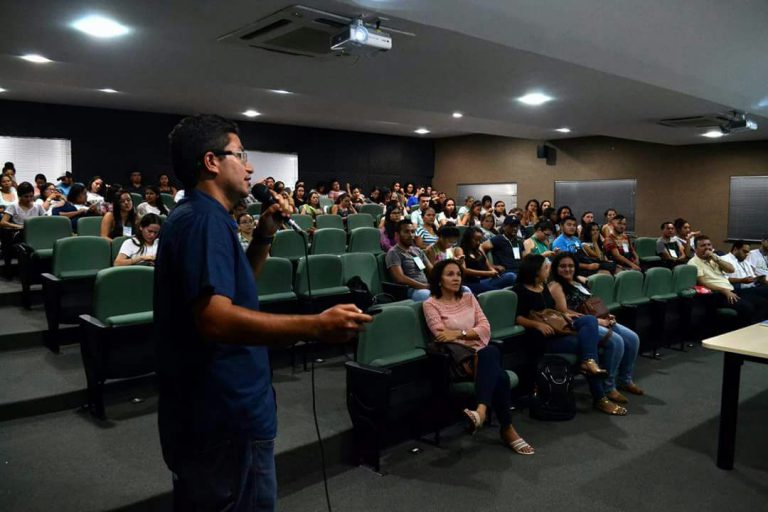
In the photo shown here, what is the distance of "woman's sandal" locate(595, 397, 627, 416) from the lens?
3.90 metres

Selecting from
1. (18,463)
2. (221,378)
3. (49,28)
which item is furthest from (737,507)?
(49,28)

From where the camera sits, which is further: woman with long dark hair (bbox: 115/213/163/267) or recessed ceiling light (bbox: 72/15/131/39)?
woman with long dark hair (bbox: 115/213/163/267)

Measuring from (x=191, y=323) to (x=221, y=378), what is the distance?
135mm

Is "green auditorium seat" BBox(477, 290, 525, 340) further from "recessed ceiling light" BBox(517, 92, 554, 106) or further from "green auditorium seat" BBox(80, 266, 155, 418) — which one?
"recessed ceiling light" BBox(517, 92, 554, 106)

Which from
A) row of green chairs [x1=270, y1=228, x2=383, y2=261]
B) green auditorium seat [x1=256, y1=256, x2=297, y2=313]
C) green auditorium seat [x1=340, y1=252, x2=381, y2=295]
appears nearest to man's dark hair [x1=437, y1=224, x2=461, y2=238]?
green auditorium seat [x1=340, y1=252, x2=381, y2=295]

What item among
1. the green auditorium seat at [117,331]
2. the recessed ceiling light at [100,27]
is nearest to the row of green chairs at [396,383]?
the green auditorium seat at [117,331]

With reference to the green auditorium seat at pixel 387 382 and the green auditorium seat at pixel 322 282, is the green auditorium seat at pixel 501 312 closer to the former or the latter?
the green auditorium seat at pixel 387 382

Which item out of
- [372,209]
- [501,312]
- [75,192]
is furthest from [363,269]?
[372,209]

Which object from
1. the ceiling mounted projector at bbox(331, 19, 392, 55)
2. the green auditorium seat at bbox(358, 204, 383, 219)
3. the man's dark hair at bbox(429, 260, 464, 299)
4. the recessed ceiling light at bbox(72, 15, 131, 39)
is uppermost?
the recessed ceiling light at bbox(72, 15, 131, 39)

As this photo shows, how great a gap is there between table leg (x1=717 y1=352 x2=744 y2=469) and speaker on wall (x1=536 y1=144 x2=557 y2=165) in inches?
378

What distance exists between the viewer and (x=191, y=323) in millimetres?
1232

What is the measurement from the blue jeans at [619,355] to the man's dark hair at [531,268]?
2.10 ft

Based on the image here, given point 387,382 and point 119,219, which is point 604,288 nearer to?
point 387,382

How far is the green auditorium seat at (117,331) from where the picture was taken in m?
3.12
